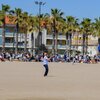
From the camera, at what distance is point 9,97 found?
14.8m

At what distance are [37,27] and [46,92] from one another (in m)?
80.3

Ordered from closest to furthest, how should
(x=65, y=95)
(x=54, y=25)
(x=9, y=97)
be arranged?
(x=9, y=97) < (x=65, y=95) < (x=54, y=25)

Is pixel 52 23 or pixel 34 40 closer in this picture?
pixel 52 23

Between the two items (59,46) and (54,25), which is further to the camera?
(59,46)

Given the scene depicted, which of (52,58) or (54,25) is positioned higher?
(54,25)

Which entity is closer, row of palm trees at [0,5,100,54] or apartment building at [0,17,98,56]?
row of palm trees at [0,5,100,54]

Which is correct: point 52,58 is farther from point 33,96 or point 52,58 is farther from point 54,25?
point 33,96

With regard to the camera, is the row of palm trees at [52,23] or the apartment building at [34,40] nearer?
the row of palm trees at [52,23]

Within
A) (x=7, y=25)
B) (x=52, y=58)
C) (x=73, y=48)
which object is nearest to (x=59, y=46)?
(x=73, y=48)

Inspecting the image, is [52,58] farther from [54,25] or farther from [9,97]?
[9,97]

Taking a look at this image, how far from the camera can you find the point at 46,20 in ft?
320

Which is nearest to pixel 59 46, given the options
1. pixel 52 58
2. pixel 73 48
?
pixel 73 48

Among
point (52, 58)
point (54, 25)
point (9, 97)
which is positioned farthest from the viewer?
point (54, 25)

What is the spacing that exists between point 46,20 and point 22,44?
1263 cm
